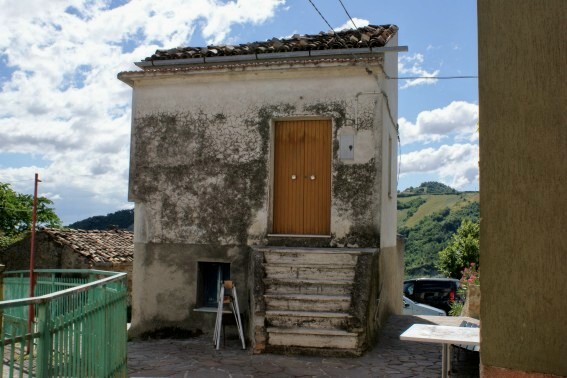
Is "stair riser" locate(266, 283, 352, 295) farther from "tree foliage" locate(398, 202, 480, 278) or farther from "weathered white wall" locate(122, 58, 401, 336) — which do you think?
"tree foliage" locate(398, 202, 480, 278)

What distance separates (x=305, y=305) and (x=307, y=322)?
32cm

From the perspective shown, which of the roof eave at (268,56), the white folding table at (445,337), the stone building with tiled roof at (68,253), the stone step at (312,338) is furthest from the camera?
the stone building with tiled roof at (68,253)

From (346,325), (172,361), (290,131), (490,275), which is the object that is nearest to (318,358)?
(346,325)

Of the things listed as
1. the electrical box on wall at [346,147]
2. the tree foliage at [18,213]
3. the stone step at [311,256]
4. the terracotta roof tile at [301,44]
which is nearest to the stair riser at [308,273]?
the stone step at [311,256]

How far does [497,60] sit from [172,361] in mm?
7141

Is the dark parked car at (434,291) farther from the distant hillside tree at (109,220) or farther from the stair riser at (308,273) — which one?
the distant hillside tree at (109,220)

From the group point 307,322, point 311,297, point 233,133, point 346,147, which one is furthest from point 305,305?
point 233,133

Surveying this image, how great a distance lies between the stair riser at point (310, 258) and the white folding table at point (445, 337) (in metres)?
2.73

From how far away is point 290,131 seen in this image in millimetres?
11719

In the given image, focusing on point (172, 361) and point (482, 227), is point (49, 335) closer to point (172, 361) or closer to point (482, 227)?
point (482, 227)

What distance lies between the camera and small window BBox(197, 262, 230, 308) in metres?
12.0

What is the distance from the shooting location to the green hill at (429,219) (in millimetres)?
76981

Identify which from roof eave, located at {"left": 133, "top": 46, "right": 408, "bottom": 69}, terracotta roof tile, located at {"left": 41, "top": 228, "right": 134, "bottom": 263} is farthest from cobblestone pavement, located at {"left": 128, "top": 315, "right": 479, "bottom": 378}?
terracotta roof tile, located at {"left": 41, "top": 228, "right": 134, "bottom": 263}

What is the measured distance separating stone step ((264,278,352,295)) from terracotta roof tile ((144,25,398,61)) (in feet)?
15.6
